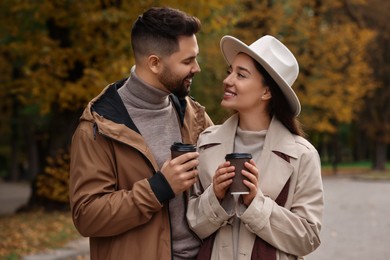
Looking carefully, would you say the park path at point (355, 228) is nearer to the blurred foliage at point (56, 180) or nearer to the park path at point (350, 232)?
the park path at point (350, 232)

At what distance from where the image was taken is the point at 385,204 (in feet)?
61.3

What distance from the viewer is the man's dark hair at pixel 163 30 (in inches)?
136

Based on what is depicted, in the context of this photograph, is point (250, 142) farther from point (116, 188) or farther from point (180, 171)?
point (116, 188)

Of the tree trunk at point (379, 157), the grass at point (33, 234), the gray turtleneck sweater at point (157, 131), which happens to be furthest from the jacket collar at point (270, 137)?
the tree trunk at point (379, 157)

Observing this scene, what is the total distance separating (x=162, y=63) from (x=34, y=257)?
21.0 feet

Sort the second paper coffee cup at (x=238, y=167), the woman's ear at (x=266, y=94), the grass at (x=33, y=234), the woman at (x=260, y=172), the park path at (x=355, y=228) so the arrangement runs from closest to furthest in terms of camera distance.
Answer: the second paper coffee cup at (x=238, y=167)
the woman at (x=260, y=172)
the woman's ear at (x=266, y=94)
the grass at (x=33, y=234)
the park path at (x=355, y=228)

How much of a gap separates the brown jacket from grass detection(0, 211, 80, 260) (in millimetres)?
6220

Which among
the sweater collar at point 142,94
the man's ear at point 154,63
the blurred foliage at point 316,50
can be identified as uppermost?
the man's ear at point 154,63

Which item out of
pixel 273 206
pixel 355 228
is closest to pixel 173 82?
pixel 273 206

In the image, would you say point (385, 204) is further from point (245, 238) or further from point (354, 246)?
point (245, 238)

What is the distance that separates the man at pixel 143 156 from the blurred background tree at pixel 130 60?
0.57 metres

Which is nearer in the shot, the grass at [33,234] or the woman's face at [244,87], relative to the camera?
the woman's face at [244,87]

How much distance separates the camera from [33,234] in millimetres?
11570

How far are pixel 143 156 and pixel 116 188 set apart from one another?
21 centimetres
